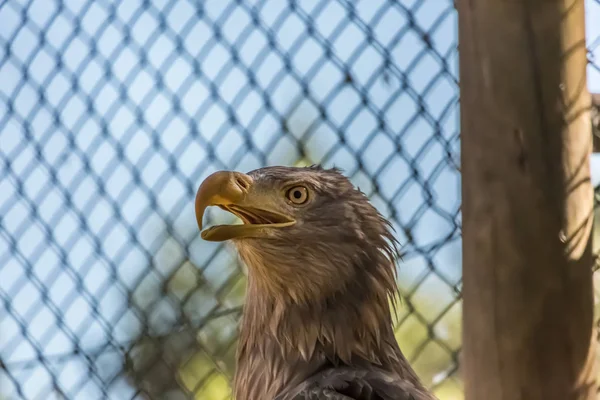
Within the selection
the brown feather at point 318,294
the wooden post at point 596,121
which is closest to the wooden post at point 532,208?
the wooden post at point 596,121

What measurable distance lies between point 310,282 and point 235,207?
9.4 inches

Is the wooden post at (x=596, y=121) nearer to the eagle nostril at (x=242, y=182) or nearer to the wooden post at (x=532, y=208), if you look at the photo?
the wooden post at (x=532, y=208)

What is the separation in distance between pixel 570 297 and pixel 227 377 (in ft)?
4.73

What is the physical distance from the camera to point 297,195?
1.77m

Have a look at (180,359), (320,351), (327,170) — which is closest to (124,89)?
(180,359)

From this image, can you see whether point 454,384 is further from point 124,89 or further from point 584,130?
point 124,89

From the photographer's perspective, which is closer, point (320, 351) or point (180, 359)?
point (320, 351)

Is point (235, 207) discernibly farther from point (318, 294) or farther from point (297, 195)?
point (318, 294)

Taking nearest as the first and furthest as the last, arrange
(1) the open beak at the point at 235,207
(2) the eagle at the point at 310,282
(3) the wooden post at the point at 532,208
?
1. (3) the wooden post at the point at 532,208
2. (1) the open beak at the point at 235,207
3. (2) the eagle at the point at 310,282

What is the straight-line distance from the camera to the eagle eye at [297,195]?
1761 mm

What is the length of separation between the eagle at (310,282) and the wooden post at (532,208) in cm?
42

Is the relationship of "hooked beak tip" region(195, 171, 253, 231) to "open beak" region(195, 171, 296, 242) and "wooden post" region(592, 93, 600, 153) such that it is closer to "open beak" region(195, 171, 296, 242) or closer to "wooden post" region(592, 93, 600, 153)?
"open beak" region(195, 171, 296, 242)

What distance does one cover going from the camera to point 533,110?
4.21 ft

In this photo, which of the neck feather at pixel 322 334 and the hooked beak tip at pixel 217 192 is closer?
the hooked beak tip at pixel 217 192
